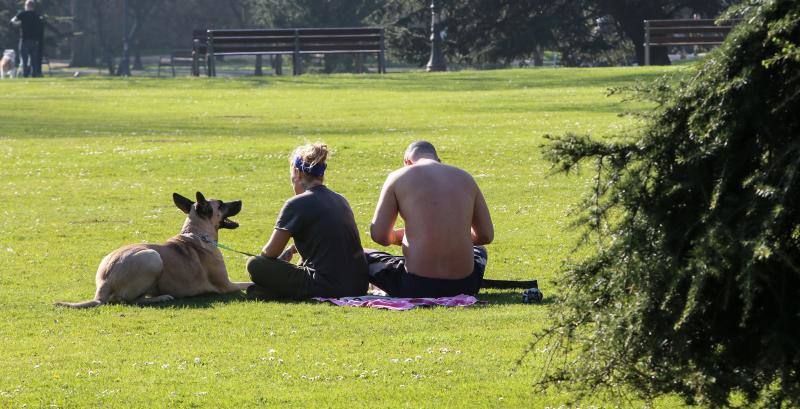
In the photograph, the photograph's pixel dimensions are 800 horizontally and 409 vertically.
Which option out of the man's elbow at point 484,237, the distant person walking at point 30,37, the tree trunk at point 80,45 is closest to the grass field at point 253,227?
the man's elbow at point 484,237

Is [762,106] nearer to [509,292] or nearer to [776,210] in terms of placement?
[776,210]

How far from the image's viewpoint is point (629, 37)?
5188cm

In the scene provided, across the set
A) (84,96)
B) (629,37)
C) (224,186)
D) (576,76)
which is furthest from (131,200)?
(629,37)

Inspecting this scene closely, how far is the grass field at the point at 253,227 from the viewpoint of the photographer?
7453 millimetres

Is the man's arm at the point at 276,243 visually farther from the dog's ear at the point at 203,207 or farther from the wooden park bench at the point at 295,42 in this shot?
the wooden park bench at the point at 295,42

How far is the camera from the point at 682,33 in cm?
4097

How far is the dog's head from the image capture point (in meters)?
11.1

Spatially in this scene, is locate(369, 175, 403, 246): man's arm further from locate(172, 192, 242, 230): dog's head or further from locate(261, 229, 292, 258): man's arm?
locate(172, 192, 242, 230): dog's head

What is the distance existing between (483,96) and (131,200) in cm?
1608

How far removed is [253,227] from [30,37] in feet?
101

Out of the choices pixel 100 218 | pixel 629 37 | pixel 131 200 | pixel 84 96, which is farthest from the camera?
pixel 629 37

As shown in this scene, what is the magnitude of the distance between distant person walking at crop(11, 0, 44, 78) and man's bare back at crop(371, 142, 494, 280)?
112 feet

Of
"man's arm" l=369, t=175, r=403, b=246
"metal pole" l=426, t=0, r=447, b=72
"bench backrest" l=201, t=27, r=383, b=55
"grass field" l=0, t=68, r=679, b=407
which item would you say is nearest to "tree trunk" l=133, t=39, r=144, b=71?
"bench backrest" l=201, t=27, r=383, b=55

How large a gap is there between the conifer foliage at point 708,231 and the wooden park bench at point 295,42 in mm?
37536
